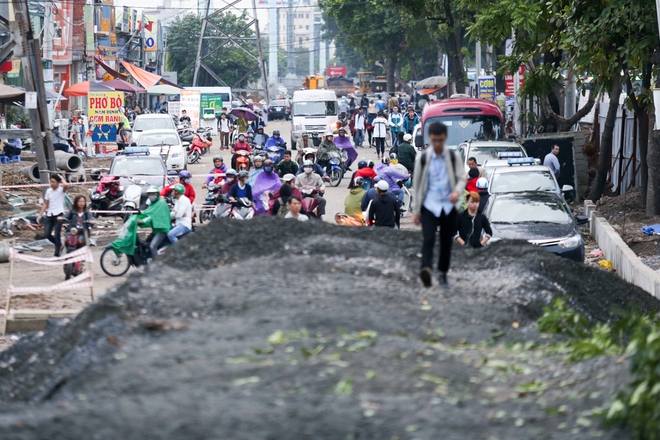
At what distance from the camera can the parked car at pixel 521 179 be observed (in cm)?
1886

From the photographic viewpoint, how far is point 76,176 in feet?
91.9

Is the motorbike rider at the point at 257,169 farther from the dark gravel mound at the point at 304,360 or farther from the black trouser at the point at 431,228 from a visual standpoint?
the black trouser at the point at 431,228

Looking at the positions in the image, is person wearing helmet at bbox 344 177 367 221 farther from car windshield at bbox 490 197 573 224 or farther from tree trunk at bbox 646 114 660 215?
tree trunk at bbox 646 114 660 215

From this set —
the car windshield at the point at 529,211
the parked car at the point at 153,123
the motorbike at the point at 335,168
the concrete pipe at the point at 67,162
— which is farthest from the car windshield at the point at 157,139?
the car windshield at the point at 529,211

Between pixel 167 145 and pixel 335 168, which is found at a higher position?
pixel 167 145

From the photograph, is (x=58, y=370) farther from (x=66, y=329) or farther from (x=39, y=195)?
(x=39, y=195)

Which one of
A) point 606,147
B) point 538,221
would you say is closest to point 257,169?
point 538,221

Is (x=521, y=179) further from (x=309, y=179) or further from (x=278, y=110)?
(x=278, y=110)

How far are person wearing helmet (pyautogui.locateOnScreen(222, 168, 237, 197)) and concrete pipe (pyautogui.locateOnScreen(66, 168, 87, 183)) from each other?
315 inches

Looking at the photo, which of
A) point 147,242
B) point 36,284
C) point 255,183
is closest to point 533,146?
point 255,183

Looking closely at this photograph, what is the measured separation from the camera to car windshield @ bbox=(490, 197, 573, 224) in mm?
16469

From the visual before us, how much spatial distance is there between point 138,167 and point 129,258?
8757mm

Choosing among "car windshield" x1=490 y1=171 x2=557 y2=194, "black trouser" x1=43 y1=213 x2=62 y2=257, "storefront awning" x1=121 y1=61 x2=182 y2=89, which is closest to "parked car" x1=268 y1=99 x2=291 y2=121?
"storefront awning" x1=121 y1=61 x2=182 y2=89

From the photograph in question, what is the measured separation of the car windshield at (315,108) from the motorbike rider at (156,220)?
26445 mm
